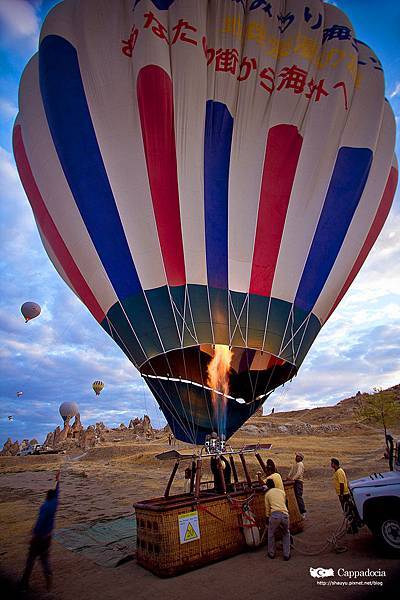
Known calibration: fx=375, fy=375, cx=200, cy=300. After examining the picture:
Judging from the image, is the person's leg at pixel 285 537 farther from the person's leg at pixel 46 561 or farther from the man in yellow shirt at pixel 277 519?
the person's leg at pixel 46 561

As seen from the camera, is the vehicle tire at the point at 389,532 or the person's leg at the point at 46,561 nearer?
the person's leg at the point at 46,561

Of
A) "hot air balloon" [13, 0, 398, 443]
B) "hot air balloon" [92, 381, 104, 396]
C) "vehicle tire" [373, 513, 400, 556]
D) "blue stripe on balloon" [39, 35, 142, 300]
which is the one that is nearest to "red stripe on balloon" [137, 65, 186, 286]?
"hot air balloon" [13, 0, 398, 443]

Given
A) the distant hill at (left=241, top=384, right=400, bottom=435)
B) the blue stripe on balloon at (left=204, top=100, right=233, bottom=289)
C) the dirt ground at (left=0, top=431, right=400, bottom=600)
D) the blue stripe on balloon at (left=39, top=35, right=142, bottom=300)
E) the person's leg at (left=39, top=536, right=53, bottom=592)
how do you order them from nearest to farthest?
the dirt ground at (left=0, top=431, right=400, bottom=600)
the person's leg at (left=39, top=536, right=53, bottom=592)
the blue stripe on balloon at (left=204, top=100, right=233, bottom=289)
the blue stripe on balloon at (left=39, top=35, right=142, bottom=300)
the distant hill at (left=241, top=384, right=400, bottom=435)

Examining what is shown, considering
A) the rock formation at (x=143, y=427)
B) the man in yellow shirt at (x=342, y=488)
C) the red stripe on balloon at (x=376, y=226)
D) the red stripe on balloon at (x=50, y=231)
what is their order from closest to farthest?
the man in yellow shirt at (x=342, y=488), the red stripe on balloon at (x=50, y=231), the red stripe on balloon at (x=376, y=226), the rock formation at (x=143, y=427)

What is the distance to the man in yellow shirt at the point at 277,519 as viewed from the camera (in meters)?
5.32

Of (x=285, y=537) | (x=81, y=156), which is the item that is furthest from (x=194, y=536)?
(x=81, y=156)

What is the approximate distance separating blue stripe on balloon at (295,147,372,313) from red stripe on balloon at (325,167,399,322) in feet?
4.88

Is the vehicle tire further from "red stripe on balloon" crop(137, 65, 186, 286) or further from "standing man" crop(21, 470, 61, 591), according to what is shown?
"red stripe on balloon" crop(137, 65, 186, 286)

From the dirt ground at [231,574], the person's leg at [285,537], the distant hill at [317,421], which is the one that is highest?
the distant hill at [317,421]

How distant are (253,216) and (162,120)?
3.17 metres

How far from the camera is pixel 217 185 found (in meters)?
9.24

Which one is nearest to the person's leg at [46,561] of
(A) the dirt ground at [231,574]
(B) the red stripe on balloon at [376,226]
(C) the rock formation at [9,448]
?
(A) the dirt ground at [231,574]

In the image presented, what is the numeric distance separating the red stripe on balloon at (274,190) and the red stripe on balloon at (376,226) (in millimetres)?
3094

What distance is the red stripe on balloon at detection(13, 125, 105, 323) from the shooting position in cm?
1025
